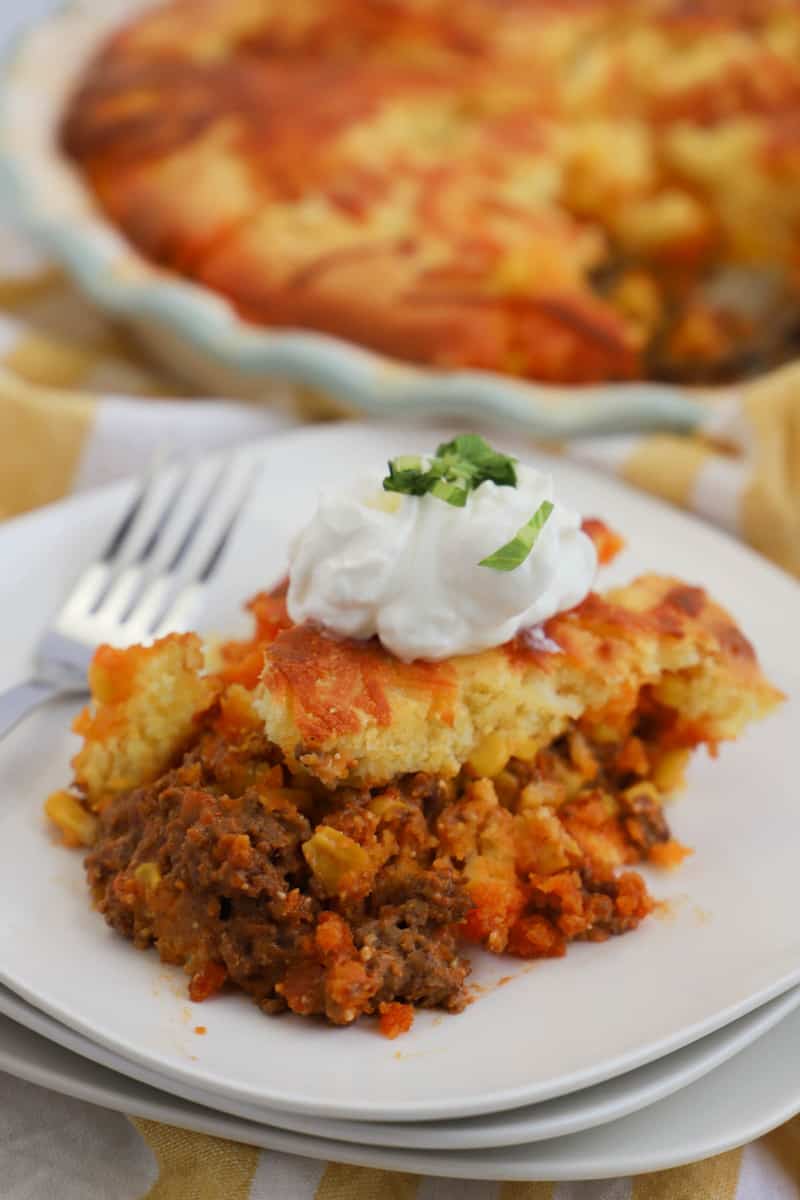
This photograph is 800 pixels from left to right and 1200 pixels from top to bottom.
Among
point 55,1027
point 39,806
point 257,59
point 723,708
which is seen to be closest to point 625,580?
point 723,708

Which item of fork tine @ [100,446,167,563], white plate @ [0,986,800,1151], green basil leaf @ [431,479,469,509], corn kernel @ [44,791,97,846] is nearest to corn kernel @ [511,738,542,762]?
green basil leaf @ [431,479,469,509]

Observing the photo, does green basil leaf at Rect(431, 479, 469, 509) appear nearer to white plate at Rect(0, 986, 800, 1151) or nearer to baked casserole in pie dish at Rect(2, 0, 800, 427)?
white plate at Rect(0, 986, 800, 1151)

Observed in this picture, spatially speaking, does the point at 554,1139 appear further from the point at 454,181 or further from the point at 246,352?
the point at 454,181

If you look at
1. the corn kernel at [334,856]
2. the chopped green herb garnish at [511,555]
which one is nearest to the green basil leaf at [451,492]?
the chopped green herb garnish at [511,555]

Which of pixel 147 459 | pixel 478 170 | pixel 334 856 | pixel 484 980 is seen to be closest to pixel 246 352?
pixel 147 459

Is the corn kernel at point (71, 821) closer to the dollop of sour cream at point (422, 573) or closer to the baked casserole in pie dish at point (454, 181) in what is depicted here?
the dollop of sour cream at point (422, 573)

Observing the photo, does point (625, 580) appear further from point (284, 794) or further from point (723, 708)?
point (284, 794)
